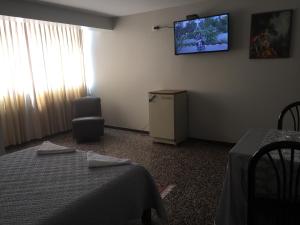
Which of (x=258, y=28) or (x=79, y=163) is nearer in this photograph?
(x=79, y=163)

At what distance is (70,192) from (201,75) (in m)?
3.21

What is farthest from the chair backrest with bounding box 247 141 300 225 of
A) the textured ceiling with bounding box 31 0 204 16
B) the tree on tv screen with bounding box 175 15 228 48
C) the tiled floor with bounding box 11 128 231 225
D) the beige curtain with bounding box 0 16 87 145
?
the beige curtain with bounding box 0 16 87 145

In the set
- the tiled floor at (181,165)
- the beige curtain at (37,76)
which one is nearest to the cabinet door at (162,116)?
the tiled floor at (181,165)

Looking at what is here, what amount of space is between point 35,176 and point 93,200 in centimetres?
58

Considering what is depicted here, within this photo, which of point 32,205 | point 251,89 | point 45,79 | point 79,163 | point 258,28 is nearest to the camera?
point 32,205

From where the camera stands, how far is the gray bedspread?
4.44 feet

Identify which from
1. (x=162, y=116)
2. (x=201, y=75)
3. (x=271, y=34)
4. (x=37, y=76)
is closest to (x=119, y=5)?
(x=201, y=75)

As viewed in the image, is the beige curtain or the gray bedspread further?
the beige curtain

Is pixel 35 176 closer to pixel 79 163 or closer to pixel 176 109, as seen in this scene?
pixel 79 163

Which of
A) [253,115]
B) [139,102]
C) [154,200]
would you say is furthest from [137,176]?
[139,102]

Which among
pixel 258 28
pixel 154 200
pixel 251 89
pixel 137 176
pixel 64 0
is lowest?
pixel 154 200

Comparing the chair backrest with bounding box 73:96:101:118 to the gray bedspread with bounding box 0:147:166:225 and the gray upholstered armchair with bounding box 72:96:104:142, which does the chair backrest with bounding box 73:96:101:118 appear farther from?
the gray bedspread with bounding box 0:147:166:225

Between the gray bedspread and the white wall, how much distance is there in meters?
2.51

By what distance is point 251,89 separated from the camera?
374cm
